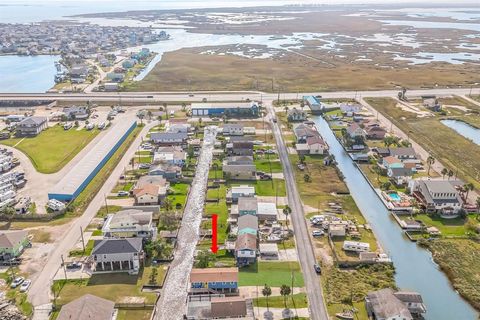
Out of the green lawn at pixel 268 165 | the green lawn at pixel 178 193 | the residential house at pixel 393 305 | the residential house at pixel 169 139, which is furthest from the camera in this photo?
the residential house at pixel 169 139

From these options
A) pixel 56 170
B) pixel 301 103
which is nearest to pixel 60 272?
pixel 56 170

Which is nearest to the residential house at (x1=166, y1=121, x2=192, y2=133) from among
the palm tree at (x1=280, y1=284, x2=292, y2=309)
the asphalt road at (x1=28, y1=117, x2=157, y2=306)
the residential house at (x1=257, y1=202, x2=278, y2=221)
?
the asphalt road at (x1=28, y1=117, x2=157, y2=306)

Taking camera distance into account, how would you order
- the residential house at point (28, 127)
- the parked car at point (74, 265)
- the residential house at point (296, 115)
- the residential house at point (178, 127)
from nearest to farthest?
the parked car at point (74, 265) < the residential house at point (178, 127) < the residential house at point (28, 127) < the residential house at point (296, 115)

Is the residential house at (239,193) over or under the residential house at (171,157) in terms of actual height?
under

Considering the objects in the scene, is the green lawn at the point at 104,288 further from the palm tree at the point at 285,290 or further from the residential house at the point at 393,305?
the residential house at the point at 393,305

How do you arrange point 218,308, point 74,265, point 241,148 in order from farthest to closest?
1. point 241,148
2. point 74,265
3. point 218,308

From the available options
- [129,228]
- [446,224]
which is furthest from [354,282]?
[129,228]

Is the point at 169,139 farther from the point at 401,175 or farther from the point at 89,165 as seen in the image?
the point at 401,175

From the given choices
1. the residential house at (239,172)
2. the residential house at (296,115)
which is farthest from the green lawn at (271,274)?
the residential house at (296,115)
